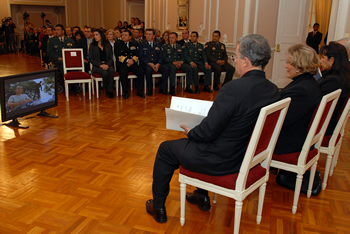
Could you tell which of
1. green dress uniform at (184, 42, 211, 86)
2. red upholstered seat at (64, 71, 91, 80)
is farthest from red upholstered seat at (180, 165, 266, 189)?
green dress uniform at (184, 42, 211, 86)

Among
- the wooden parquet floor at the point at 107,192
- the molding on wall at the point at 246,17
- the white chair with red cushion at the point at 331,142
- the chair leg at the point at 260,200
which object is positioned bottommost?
the wooden parquet floor at the point at 107,192

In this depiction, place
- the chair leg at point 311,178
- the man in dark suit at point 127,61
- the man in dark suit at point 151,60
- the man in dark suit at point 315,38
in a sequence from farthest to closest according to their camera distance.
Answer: the man in dark suit at point 315,38 → the man in dark suit at point 151,60 → the man in dark suit at point 127,61 → the chair leg at point 311,178

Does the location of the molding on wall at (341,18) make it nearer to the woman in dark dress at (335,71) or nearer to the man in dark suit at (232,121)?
the woman in dark dress at (335,71)

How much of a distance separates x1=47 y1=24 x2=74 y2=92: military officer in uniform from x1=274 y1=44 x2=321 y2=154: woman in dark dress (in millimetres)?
5112

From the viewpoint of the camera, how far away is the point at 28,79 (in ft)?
13.7

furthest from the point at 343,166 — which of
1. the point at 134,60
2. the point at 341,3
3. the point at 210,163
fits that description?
the point at 134,60

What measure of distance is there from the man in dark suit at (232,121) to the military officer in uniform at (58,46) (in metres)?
5.02

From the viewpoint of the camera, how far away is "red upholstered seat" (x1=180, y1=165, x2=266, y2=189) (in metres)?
1.89

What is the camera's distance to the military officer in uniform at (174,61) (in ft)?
21.7

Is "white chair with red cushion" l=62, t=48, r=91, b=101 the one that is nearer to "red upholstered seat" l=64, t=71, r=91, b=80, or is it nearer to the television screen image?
"red upholstered seat" l=64, t=71, r=91, b=80

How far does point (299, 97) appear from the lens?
2312 millimetres

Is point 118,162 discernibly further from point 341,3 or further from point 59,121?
point 341,3

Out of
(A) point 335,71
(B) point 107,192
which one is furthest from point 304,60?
(B) point 107,192

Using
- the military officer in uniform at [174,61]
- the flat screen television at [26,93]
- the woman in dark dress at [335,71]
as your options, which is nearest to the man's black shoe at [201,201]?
the woman in dark dress at [335,71]
